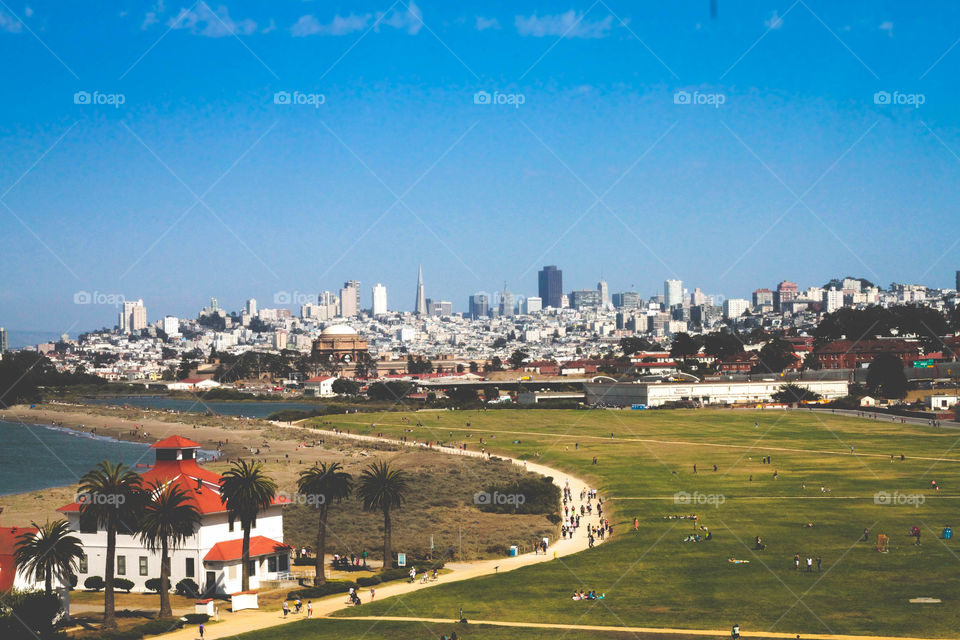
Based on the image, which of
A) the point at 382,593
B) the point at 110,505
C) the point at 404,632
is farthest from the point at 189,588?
the point at 404,632

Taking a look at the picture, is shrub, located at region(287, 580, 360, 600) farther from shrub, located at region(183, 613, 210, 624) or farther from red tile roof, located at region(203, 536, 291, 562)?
shrub, located at region(183, 613, 210, 624)

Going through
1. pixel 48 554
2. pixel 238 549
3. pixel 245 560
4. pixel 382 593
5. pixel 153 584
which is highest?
pixel 48 554

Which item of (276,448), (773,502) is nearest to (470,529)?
(773,502)

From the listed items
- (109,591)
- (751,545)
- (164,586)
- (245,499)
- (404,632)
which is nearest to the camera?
(404,632)

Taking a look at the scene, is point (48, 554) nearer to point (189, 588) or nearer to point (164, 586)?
point (164, 586)

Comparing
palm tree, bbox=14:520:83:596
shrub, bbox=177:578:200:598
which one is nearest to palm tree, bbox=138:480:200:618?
shrub, bbox=177:578:200:598

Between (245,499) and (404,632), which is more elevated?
(245,499)
